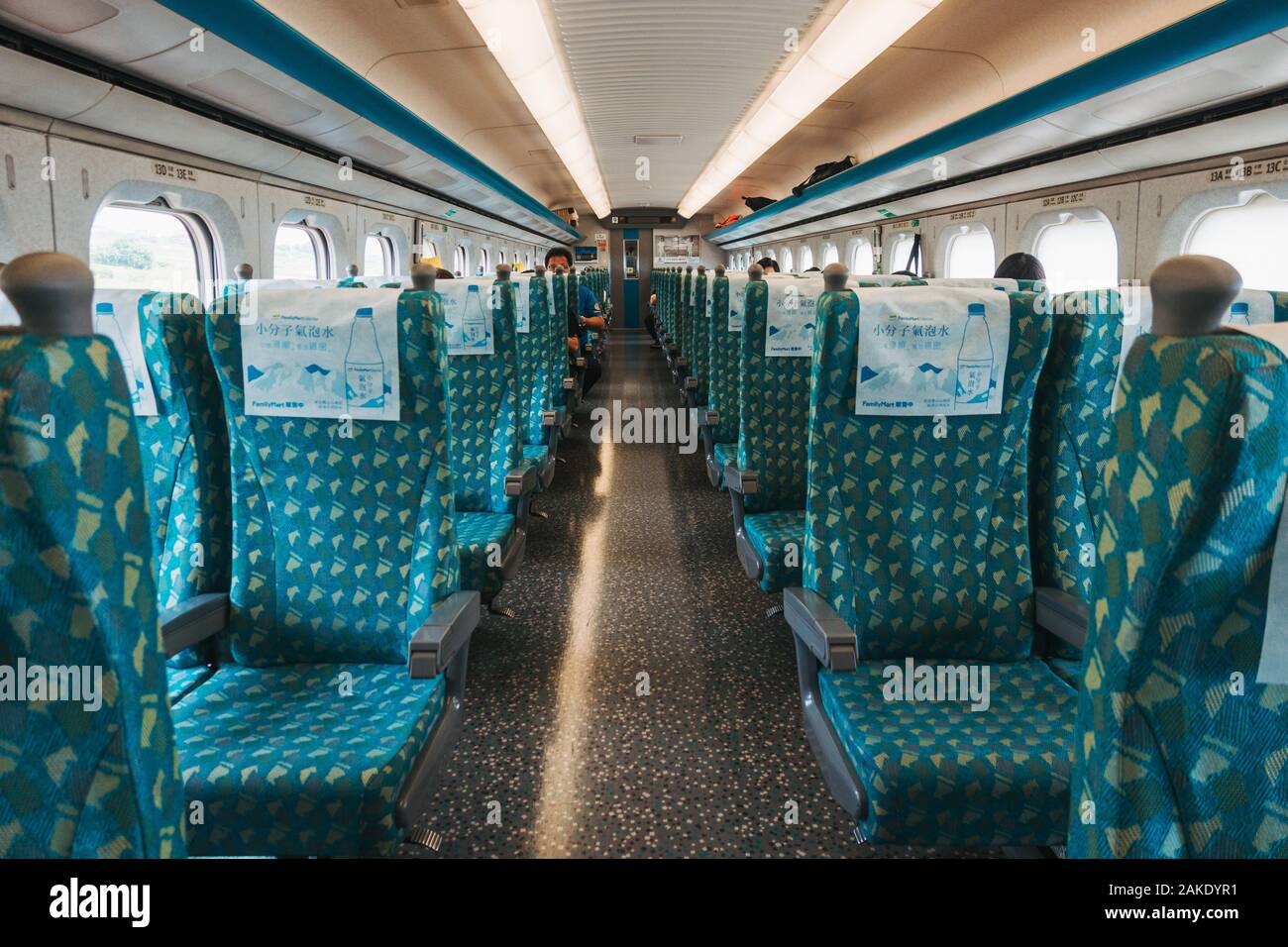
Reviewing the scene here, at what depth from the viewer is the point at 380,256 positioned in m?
9.88

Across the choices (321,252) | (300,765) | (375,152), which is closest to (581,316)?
(321,252)

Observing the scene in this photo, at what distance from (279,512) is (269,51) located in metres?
2.69

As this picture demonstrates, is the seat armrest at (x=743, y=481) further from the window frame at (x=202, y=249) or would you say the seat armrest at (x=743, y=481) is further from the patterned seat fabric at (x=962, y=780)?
the window frame at (x=202, y=249)

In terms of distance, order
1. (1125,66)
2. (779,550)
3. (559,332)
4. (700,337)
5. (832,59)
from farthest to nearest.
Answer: (700,337), (559,332), (832,59), (1125,66), (779,550)

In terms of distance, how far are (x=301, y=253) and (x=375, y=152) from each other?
1.62 metres

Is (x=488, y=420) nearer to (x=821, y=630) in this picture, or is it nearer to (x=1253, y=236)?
(x=821, y=630)

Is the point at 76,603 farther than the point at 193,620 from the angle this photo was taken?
No

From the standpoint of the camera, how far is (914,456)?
209cm

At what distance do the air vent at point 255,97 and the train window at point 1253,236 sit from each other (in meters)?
5.48

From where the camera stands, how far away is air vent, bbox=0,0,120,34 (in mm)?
2688

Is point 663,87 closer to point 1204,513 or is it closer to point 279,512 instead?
point 279,512

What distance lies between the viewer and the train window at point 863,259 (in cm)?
1266

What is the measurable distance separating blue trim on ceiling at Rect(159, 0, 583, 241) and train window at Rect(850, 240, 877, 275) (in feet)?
25.0
